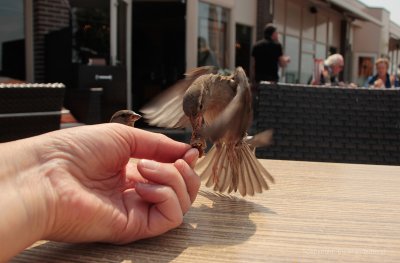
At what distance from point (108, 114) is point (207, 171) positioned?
5576 millimetres

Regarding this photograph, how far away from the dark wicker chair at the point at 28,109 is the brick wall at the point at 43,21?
14.4 ft

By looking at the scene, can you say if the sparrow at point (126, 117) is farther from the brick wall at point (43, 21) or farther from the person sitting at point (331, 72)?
the person sitting at point (331, 72)

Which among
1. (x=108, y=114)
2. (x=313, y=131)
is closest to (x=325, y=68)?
(x=108, y=114)

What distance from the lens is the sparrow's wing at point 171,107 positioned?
1576mm

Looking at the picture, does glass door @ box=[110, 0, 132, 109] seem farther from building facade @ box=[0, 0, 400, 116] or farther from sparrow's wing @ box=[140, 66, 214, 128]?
sparrow's wing @ box=[140, 66, 214, 128]

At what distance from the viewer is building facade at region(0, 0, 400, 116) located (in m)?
7.00

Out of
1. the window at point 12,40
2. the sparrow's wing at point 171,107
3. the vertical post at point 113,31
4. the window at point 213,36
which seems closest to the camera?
the sparrow's wing at point 171,107

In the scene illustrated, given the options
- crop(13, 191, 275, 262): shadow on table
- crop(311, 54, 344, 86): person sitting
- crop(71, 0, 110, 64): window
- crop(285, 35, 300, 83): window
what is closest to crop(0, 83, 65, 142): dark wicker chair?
crop(13, 191, 275, 262): shadow on table

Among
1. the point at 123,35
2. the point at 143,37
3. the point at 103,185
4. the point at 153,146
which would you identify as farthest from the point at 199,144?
the point at 143,37

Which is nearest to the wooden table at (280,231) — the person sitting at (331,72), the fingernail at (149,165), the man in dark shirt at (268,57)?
the fingernail at (149,165)

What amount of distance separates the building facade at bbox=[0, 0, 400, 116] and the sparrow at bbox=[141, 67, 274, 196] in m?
5.72

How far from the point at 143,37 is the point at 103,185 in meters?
10.4

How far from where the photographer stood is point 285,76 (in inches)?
614

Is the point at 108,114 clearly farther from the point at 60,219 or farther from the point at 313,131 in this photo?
the point at 60,219
